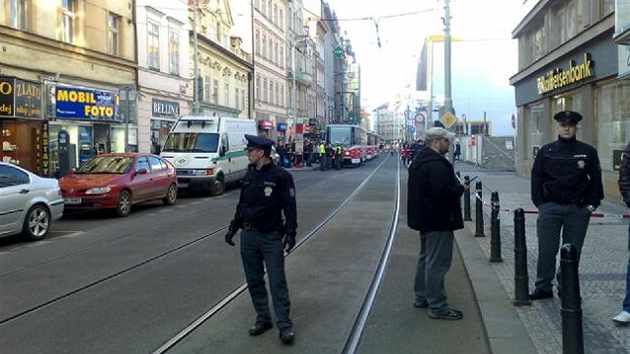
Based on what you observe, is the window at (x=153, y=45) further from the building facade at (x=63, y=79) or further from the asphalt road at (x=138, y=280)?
the asphalt road at (x=138, y=280)

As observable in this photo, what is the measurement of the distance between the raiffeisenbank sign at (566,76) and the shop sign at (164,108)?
16.8m

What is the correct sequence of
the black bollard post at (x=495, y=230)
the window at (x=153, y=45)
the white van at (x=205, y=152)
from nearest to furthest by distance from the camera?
1. the black bollard post at (x=495, y=230)
2. the white van at (x=205, y=152)
3. the window at (x=153, y=45)

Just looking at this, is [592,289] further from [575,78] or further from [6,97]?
[6,97]

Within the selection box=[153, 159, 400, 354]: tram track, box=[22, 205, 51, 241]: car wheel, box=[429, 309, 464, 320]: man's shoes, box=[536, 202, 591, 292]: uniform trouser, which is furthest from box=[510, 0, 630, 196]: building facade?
box=[22, 205, 51, 241]: car wheel

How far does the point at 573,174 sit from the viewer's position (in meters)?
5.96

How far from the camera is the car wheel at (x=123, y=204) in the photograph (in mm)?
14391

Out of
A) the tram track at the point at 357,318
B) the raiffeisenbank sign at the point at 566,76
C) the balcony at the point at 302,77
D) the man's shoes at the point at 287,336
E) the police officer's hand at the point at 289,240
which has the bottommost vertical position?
the tram track at the point at 357,318

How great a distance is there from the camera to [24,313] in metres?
6.25

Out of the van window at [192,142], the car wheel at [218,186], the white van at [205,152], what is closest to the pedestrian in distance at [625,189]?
the white van at [205,152]

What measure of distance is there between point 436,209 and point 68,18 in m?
21.1

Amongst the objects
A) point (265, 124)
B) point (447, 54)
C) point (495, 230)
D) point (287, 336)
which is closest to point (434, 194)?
point (287, 336)

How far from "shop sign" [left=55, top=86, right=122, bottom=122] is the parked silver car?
35.5 ft

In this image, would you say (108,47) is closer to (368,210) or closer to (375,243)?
(368,210)

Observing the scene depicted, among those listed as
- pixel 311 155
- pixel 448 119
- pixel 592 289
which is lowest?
pixel 592 289
